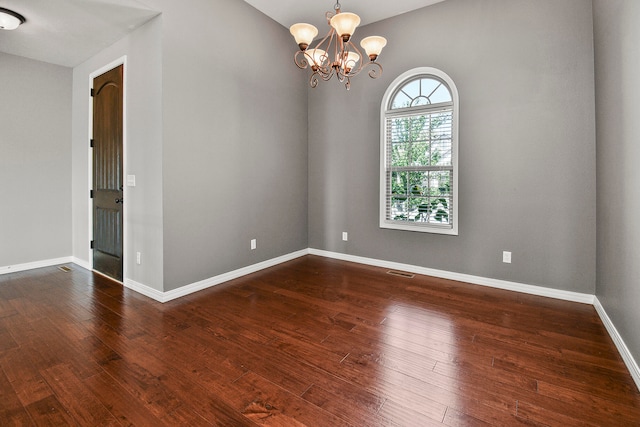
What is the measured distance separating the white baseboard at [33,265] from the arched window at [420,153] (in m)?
4.61

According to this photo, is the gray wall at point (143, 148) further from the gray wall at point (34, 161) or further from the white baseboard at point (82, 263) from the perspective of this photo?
the gray wall at point (34, 161)

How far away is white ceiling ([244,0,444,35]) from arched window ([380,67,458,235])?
759 millimetres

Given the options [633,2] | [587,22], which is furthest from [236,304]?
[587,22]

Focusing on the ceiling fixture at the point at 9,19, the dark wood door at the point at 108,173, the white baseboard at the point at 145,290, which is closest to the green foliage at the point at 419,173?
the white baseboard at the point at 145,290

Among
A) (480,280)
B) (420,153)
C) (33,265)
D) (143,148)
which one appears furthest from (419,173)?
(33,265)

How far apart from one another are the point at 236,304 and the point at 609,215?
10.6 ft

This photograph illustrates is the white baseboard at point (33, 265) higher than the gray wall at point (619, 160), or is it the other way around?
the gray wall at point (619, 160)

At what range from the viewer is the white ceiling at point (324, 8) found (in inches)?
142

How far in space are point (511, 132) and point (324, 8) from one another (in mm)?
2604

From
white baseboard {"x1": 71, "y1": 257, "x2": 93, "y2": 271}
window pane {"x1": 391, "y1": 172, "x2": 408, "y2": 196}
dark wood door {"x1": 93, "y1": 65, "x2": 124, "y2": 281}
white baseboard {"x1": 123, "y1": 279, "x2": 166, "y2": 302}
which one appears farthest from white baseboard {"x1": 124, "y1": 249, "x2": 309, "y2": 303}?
window pane {"x1": 391, "y1": 172, "x2": 408, "y2": 196}

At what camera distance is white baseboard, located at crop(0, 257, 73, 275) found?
12.9 ft

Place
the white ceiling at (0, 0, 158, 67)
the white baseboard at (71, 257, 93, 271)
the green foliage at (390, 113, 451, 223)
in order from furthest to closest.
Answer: the white baseboard at (71, 257, 93, 271) < the green foliage at (390, 113, 451, 223) < the white ceiling at (0, 0, 158, 67)

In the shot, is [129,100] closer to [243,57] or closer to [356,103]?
[243,57]

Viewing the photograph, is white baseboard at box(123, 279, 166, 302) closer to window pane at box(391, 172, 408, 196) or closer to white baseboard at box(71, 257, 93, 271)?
white baseboard at box(71, 257, 93, 271)
